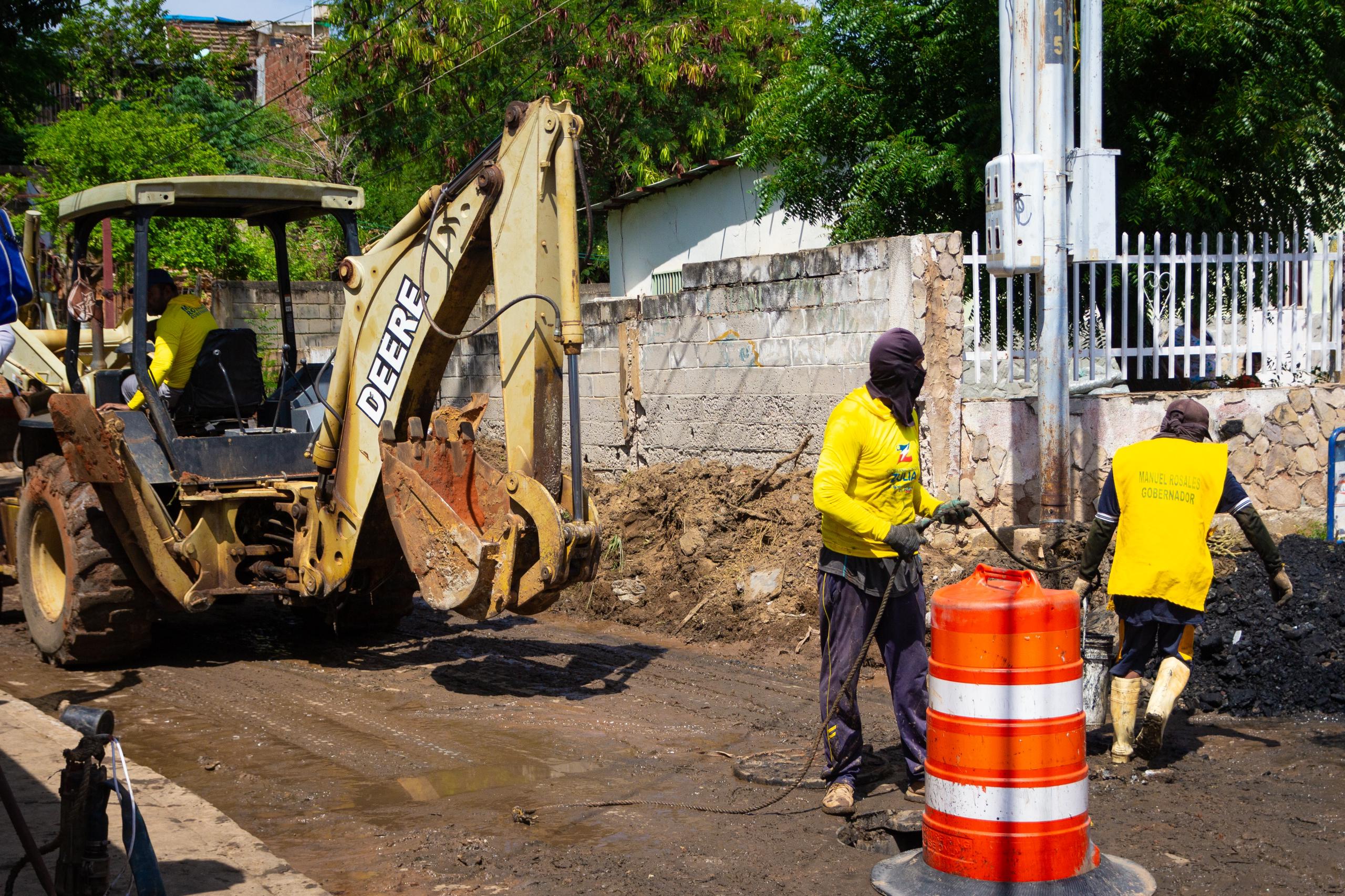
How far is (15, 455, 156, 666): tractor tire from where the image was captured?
25.5 feet

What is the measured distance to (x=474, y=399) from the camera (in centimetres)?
694

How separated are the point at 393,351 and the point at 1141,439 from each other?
551 cm

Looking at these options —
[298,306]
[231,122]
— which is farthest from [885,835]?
[231,122]

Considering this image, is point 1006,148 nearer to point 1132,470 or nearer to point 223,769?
point 1132,470

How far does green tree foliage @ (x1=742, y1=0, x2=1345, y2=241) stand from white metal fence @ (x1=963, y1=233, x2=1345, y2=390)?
0.52 meters

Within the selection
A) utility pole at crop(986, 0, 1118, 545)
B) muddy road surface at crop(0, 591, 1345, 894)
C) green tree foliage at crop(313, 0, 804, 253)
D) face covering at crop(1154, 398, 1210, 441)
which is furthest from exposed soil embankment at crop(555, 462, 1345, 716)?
green tree foliage at crop(313, 0, 804, 253)

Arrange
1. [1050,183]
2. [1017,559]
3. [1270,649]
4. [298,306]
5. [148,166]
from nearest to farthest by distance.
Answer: [1017,559], [1270,649], [1050,183], [298,306], [148,166]

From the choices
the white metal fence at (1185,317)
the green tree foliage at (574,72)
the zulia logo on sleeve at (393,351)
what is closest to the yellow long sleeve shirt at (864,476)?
the zulia logo on sleeve at (393,351)

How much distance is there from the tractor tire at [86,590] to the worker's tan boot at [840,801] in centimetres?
489

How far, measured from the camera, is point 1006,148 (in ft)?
28.6

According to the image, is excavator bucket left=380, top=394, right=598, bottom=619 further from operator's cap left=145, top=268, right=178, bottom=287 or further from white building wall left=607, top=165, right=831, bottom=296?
white building wall left=607, top=165, right=831, bottom=296

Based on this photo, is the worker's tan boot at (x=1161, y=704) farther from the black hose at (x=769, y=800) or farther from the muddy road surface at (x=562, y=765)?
the black hose at (x=769, y=800)

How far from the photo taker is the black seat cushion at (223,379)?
8086mm

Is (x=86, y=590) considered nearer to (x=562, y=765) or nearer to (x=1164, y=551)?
(x=562, y=765)
